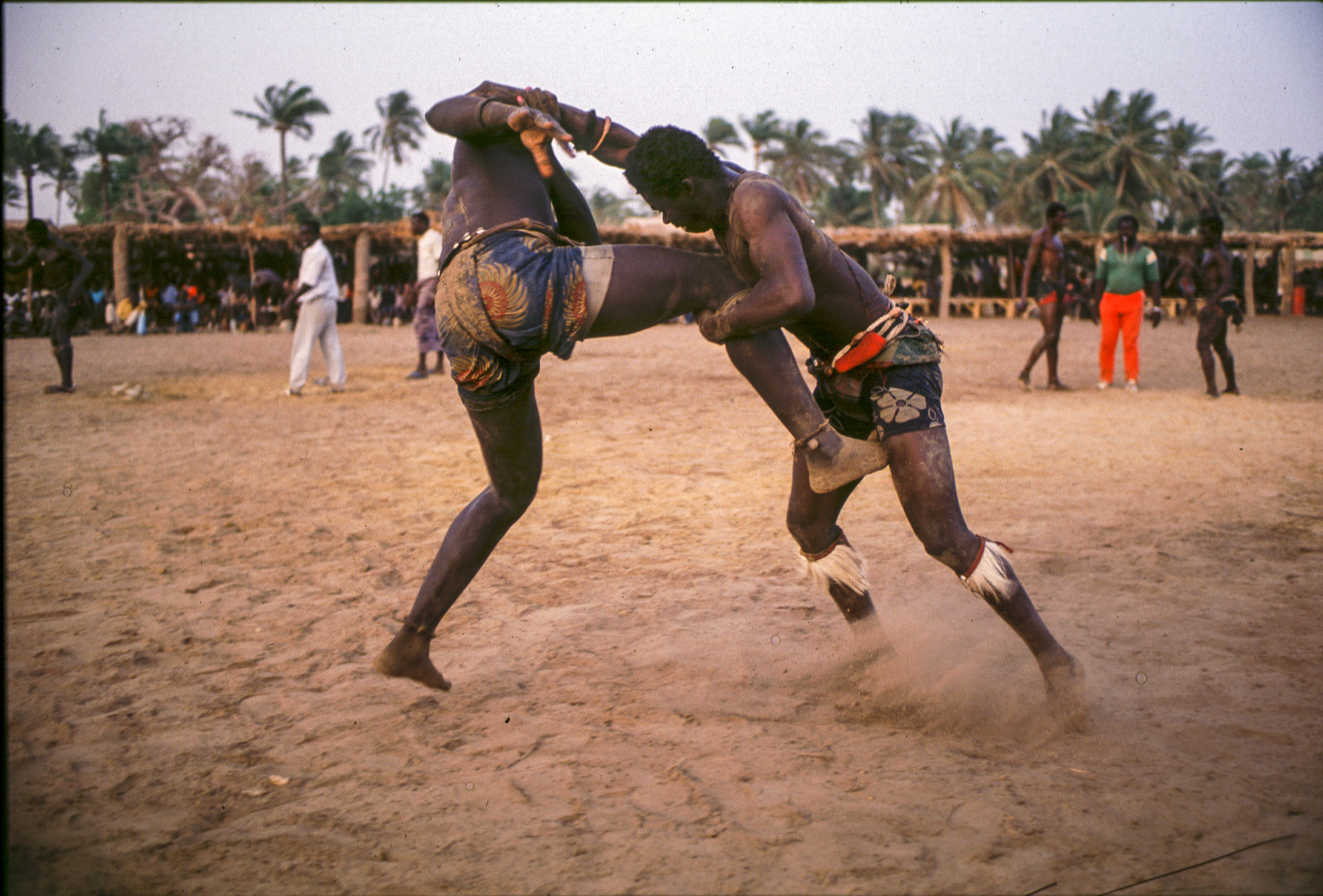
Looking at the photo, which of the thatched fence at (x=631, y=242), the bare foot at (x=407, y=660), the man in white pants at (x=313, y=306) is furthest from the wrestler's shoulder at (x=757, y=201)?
Answer: the thatched fence at (x=631, y=242)

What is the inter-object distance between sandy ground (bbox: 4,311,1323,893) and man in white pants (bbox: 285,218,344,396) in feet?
10.9

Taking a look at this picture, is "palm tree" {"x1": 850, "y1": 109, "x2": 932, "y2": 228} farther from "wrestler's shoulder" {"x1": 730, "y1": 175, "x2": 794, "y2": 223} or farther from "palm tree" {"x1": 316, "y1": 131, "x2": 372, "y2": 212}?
"wrestler's shoulder" {"x1": 730, "y1": 175, "x2": 794, "y2": 223}

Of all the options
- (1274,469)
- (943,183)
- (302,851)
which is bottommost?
(302,851)

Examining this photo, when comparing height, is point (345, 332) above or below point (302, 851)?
above

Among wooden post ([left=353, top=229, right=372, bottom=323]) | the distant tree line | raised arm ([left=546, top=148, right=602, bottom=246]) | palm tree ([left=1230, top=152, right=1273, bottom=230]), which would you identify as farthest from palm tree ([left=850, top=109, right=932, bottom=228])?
raised arm ([left=546, top=148, right=602, bottom=246])

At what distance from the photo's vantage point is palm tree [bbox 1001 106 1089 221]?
4822cm

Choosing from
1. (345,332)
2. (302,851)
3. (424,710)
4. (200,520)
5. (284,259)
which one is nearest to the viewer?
(302,851)

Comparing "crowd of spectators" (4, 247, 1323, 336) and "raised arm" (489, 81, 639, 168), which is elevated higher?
"crowd of spectators" (4, 247, 1323, 336)

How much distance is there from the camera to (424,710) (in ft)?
9.11

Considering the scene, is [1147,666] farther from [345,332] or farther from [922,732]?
[345,332]

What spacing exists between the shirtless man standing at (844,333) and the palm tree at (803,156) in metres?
52.1

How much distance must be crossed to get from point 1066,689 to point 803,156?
2126 inches

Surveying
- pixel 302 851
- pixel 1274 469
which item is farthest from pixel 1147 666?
pixel 1274 469

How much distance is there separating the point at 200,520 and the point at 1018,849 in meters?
4.47
